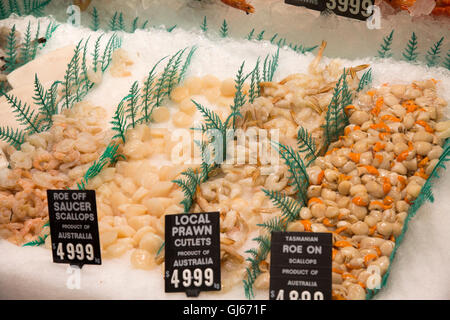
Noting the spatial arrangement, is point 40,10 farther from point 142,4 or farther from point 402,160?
point 402,160

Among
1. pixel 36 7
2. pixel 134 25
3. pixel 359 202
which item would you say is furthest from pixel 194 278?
pixel 36 7

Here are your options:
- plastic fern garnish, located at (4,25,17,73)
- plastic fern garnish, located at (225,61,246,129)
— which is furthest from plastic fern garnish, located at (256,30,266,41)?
plastic fern garnish, located at (4,25,17,73)

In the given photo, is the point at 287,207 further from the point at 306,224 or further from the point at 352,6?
the point at 352,6

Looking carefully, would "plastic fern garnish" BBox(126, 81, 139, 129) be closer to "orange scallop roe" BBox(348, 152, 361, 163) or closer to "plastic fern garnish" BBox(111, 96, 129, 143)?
"plastic fern garnish" BBox(111, 96, 129, 143)

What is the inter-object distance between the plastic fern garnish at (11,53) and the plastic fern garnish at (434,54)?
1.71 m

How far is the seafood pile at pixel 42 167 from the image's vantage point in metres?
1.63

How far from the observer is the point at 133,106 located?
1.91m

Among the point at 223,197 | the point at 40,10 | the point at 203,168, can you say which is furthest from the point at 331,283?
the point at 40,10

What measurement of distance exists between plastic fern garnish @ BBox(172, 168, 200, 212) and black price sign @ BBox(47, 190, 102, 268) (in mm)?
301

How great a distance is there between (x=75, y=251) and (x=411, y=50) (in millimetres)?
1373

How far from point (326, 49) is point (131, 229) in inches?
40.6

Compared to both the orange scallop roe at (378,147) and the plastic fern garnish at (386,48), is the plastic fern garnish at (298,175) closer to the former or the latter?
the orange scallop roe at (378,147)

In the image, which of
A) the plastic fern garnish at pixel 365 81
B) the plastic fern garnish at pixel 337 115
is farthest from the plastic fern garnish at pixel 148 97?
the plastic fern garnish at pixel 365 81

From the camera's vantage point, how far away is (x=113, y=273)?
1460mm
